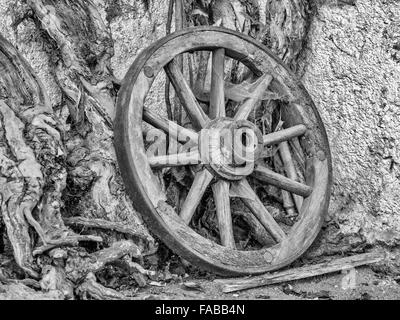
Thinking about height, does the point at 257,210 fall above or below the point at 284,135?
below

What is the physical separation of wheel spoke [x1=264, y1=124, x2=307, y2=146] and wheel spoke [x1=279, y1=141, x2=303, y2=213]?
0.50 ft

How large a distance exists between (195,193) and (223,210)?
179 millimetres

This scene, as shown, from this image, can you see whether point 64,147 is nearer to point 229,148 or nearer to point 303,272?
point 229,148

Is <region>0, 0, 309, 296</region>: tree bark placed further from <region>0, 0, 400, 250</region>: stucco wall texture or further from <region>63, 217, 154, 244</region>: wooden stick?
<region>0, 0, 400, 250</region>: stucco wall texture

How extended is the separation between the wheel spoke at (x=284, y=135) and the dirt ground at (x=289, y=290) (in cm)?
81

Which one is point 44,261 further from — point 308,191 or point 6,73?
point 308,191

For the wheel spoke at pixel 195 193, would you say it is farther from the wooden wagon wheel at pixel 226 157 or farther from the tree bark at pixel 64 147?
the tree bark at pixel 64 147

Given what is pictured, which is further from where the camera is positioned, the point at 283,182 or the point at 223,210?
the point at 283,182

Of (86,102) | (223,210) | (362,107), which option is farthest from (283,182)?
(86,102)

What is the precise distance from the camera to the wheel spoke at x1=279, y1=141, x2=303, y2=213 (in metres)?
4.50

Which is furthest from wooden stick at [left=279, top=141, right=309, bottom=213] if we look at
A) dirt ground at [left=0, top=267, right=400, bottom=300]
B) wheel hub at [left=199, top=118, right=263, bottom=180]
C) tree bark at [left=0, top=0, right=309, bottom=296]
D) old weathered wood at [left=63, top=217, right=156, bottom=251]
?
old weathered wood at [left=63, top=217, right=156, bottom=251]

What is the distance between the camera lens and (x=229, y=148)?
3.98 meters

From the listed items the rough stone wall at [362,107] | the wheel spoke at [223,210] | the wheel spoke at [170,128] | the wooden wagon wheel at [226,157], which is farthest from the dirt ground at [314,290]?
the wheel spoke at [170,128]

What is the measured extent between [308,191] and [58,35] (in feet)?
5.34
